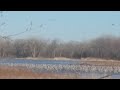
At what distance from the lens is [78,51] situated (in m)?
3.38

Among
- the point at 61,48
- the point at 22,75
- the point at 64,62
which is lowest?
the point at 22,75

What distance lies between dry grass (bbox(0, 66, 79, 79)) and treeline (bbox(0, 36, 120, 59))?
0.54 feet

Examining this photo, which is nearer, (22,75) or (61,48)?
(22,75)

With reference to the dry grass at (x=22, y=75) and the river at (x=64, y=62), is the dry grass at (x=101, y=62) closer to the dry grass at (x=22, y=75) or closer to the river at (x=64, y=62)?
the river at (x=64, y=62)

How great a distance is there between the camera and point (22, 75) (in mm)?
3244

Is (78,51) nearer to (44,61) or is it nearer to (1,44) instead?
(44,61)

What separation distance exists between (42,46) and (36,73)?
304mm

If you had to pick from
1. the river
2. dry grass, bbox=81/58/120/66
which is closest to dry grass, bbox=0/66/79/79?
the river

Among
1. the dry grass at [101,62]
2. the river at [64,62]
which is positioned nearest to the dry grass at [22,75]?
the river at [64,62]

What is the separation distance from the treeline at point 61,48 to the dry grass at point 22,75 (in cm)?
17

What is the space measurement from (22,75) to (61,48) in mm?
507

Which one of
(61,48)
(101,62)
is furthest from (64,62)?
(101,62)

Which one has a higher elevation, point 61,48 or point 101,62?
point 61,48

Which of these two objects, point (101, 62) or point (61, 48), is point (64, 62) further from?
point (101, 62)
